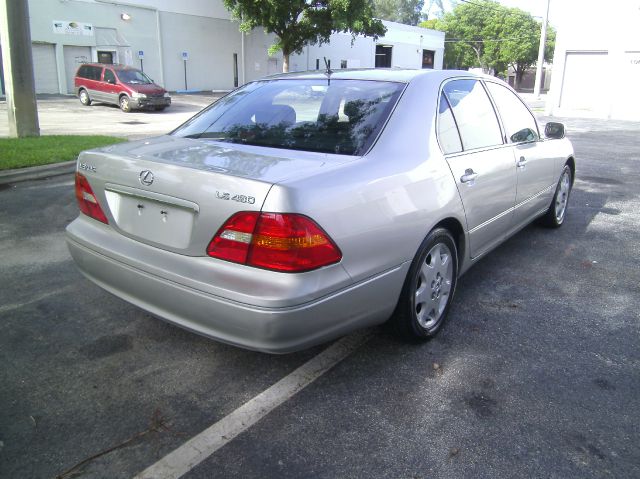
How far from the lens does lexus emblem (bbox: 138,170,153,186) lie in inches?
106

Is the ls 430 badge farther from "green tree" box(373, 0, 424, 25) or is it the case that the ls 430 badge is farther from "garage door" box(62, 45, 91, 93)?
"green tree" box(373, 0, 424, 25)

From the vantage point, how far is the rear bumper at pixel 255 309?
2375 mm

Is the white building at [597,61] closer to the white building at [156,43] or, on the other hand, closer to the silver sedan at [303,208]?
the white building at [156,43]

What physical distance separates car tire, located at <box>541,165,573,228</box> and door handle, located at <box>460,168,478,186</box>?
241 centimetres

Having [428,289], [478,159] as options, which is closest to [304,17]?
[478,159]

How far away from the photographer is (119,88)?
69.4 ft

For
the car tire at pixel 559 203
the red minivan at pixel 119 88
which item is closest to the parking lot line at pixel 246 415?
the car tire at pixel 559 203

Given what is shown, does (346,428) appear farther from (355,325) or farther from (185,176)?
(185,176)

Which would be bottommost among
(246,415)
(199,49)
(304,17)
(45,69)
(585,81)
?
(246,415)

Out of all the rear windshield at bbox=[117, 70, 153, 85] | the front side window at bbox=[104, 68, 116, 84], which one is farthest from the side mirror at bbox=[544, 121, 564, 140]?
the front side window at bbox=[104, 68, 116, 84]

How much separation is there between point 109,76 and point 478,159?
A: 21.3 m

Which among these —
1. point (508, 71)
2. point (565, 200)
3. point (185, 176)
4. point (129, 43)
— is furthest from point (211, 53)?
point (508, 71)

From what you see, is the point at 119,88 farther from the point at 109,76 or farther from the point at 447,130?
the point at 447,130

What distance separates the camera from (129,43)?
31.1m
